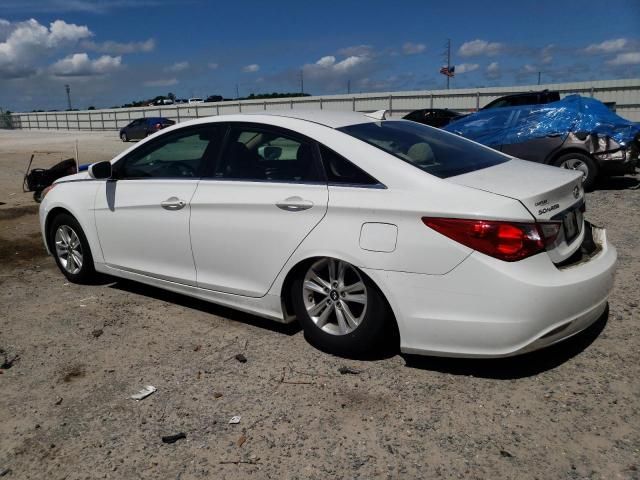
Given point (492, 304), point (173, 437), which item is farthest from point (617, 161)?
point (173, 437)

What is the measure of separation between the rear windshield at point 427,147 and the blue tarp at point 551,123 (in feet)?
19.2

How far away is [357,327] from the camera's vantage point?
354cm

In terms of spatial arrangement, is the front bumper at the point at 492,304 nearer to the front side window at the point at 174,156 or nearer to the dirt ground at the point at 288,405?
the dirt ground at the point at 288,405

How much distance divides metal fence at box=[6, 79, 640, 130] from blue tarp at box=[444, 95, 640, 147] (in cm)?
436

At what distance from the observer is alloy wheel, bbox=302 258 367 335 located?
3.51 metres

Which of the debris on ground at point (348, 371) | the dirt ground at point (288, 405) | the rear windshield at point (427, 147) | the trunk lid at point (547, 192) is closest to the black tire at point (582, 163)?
the dirt ground at point (288, 405)

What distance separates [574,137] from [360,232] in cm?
726

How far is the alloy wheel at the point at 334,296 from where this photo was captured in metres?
3.51

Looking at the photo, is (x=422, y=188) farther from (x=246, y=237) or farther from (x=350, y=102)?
(x=350, y=102)

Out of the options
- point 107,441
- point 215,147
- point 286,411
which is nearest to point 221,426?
point 286,411

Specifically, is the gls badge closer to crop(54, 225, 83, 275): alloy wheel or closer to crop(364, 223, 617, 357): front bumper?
crop(364, 223, 617, 357): front bumper

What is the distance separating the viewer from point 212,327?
4332 millimetres

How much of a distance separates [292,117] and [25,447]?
2576 mm

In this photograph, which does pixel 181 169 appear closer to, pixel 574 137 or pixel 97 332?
pixel 97 332
